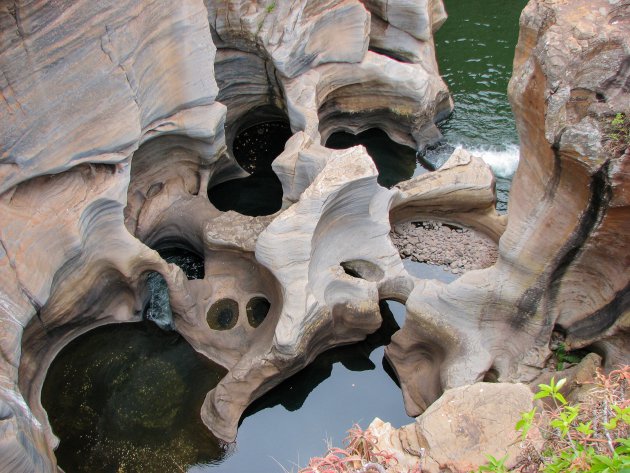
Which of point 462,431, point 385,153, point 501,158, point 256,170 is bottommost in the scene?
point 501,158

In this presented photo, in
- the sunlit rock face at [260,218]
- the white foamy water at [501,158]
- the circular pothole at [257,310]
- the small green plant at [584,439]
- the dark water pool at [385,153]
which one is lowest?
the white foamy water at [501,158]

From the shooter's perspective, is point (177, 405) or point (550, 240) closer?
point (550, 240)

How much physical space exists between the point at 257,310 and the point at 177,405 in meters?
1.84

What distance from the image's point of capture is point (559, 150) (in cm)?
661

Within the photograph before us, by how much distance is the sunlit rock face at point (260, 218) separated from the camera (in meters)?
6.85

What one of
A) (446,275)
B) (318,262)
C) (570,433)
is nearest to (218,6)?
(318,262)

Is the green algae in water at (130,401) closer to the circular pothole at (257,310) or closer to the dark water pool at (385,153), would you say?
the circular pothole at (257,310)

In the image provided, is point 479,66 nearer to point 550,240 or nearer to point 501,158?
point 501,158

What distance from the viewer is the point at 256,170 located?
12.6 metres

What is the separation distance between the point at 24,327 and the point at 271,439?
3.58 metres

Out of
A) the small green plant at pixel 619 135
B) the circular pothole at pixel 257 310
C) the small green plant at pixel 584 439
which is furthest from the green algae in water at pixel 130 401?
the small green plant at pixel 619 135

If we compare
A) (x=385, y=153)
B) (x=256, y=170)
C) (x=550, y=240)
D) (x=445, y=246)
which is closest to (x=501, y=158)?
(x=385, y=153)

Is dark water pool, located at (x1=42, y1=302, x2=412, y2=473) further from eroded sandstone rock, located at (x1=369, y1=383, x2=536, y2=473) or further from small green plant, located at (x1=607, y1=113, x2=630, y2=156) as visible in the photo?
small green plant, located at (x1=607, y1=113, x2=630, y2=156)

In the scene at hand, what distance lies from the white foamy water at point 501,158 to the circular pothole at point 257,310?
17.0 feet
